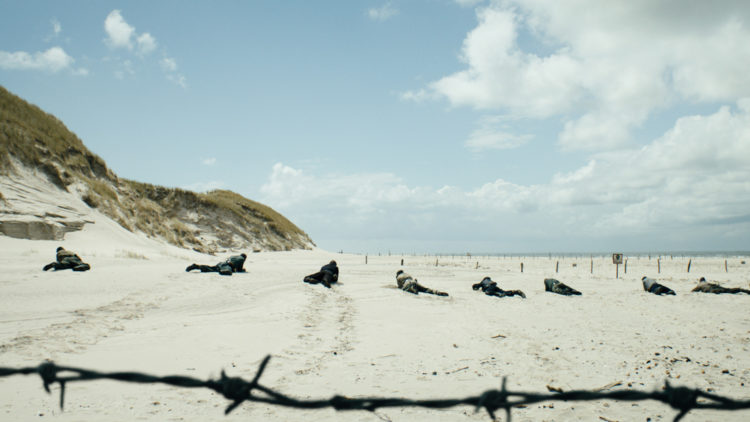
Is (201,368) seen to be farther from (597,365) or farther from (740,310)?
(740,310)

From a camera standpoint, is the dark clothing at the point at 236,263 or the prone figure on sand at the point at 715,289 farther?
the dark clothing at the point at 236,263

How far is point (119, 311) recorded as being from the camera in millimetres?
9000

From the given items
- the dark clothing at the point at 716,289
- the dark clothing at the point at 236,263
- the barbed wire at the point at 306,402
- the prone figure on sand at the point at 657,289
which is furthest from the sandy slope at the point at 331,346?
the dark clothing at the point at 236,263

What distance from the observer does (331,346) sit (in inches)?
289

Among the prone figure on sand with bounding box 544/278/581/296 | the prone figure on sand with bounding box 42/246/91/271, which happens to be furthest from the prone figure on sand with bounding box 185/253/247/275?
the prone figure on sand with bounding box 544/278/581/296

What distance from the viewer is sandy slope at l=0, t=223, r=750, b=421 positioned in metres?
4.66

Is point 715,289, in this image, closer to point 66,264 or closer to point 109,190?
point 66,264

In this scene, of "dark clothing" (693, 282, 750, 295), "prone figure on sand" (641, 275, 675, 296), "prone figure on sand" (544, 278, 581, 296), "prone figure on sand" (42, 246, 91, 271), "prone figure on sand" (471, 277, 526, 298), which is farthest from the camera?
"prone figure on sand" (641, 275, 675, 296)

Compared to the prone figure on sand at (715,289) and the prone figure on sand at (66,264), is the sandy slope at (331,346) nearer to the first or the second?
the prone figure on sand at (66,264)

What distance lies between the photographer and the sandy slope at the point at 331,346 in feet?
15.3

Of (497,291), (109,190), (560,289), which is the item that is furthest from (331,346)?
(109,190)

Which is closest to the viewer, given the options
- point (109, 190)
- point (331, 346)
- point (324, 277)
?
point (331, 346)

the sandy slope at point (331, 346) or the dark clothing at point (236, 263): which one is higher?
the dark clothing at point (236, 263)

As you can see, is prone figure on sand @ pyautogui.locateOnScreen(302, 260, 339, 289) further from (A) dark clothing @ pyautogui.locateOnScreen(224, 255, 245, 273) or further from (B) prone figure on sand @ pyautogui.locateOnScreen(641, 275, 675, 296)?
(B) prone figure on sand @ pyautogui.locateOnScreen(641, 275, 675, 296)
